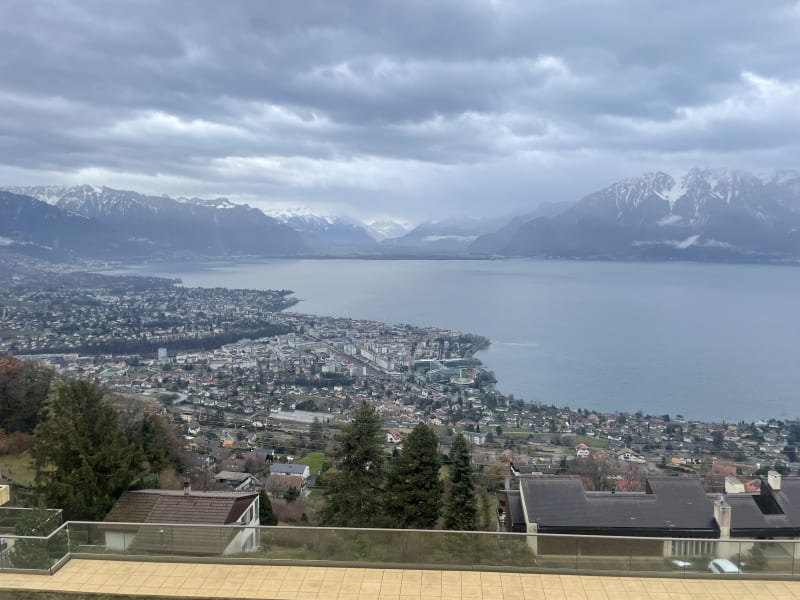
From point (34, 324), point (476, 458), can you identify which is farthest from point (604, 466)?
point (34, 324)

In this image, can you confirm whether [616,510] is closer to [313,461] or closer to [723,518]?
[723,518]

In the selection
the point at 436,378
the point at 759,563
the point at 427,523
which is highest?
the point at 759,563

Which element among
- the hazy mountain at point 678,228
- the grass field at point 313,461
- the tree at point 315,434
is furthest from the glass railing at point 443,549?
the hazy mountain at point 678,228

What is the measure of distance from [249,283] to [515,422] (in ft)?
239

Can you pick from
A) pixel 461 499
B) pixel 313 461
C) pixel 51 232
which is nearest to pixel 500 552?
pixel 461 499

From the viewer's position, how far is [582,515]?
29.7 ft

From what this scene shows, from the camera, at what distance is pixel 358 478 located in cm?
934

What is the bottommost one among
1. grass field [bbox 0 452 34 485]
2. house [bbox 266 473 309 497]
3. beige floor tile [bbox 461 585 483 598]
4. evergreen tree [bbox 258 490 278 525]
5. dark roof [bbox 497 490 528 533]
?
house [bbox 266 473 309 497]

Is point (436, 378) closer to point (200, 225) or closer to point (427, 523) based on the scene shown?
point (427, 523)

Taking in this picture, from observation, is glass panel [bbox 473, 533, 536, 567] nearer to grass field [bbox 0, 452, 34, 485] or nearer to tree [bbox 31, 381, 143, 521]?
tree [bbox 31, 381, 143, 521]

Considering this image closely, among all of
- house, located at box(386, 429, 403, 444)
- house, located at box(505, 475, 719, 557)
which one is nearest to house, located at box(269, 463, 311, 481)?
house, located at box(386, 429, 403, 444)

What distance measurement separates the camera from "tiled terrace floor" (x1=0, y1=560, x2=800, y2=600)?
461cm

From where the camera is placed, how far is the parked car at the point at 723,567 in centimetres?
482

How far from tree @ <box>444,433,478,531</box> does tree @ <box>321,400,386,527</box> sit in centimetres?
96
